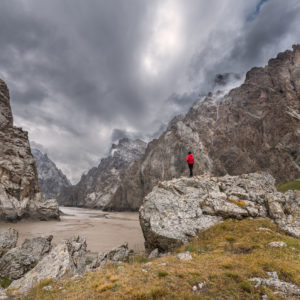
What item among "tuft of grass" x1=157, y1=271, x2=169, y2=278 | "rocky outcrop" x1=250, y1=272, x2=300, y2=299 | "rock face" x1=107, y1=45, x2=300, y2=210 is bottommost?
"tuft of grass" x1=157, y1=271, x2=169, y2=278

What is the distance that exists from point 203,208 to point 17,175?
56.9 m

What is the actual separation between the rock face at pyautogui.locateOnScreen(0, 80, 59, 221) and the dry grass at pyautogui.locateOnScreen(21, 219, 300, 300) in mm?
48207

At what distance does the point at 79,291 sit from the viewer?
7.20m

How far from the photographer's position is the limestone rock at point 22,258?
12845mm

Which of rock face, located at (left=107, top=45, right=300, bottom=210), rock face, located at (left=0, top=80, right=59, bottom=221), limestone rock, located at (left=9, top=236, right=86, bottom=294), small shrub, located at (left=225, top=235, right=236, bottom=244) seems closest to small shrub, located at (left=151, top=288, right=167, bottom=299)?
limestone rock, located at (left=9, top=236, right=86, bottom=294)

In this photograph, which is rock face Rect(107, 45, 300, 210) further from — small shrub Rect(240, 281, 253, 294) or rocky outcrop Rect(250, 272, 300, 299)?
small shrub Rect(240, 281, 253, 294)

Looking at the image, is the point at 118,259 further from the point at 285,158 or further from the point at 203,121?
the point at 203,121

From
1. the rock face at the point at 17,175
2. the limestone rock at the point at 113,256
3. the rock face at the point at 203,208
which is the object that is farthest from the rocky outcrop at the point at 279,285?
the rock face at the point at 17,175

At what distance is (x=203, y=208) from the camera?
1675cm

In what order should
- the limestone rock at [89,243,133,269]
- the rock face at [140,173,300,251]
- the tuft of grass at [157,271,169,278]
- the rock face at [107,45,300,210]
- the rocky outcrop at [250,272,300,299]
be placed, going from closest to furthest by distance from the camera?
the rocky outcrop at [250,272,300,299] → the tuft of grass at [157,271,169,278] → the limestone rock at [89,243,133,269] → the rock face at [140,173,300,251] → the rock face at [107,45,300,210]

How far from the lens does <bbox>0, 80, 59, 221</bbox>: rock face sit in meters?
45.4

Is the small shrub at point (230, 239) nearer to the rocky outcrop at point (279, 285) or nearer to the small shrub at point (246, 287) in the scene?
the rocky outcrop at point (279, 285)

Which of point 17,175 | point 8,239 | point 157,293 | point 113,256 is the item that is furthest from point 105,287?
point 17,175

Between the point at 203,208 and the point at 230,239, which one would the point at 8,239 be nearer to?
the point at 203,208
